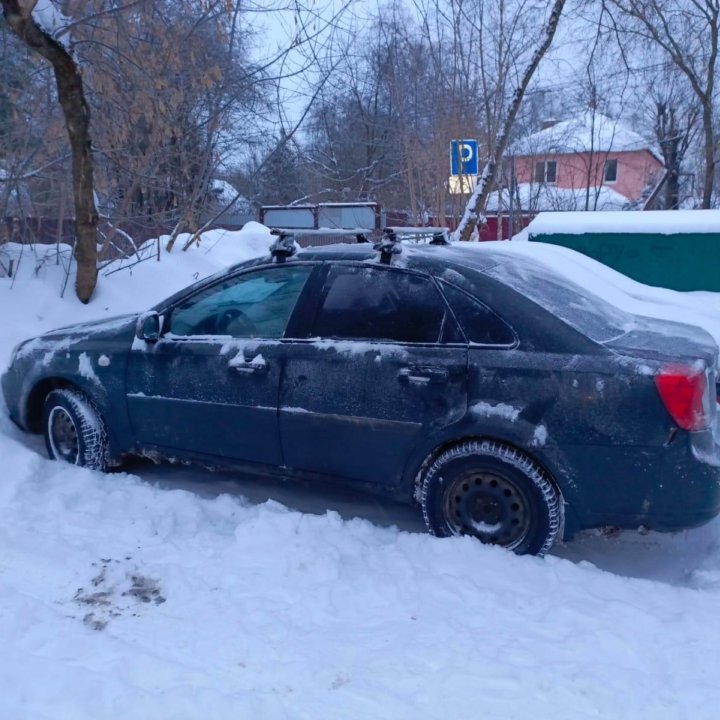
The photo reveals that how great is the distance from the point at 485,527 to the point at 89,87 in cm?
590

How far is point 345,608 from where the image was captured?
3412mm

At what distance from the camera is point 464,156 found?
42.4ft

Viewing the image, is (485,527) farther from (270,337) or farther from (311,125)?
(311,125)

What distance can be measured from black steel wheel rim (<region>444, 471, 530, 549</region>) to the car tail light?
0.79 meters

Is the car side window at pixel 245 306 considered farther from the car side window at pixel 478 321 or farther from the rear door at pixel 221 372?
the car side window at pixel 478 321

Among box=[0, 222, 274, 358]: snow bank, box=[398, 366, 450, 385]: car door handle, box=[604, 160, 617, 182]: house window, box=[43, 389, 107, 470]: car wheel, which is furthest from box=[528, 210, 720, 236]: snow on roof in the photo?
box=[604, 160, 617, 182]: house window

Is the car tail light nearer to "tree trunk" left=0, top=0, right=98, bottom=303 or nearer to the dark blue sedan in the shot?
the dark blue sedan

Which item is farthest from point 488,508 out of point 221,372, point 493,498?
point 221,372

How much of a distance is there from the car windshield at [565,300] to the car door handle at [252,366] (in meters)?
1.30

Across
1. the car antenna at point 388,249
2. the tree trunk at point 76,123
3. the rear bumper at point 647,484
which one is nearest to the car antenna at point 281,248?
the car antenna at point 388,249

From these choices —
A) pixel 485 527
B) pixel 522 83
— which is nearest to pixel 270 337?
pixel 485 527

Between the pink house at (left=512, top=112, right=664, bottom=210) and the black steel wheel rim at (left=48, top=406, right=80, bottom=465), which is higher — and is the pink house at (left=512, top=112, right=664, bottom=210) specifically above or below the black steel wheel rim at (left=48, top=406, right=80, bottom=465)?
above

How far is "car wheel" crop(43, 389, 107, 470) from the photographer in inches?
192

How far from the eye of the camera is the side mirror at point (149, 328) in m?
4.62
